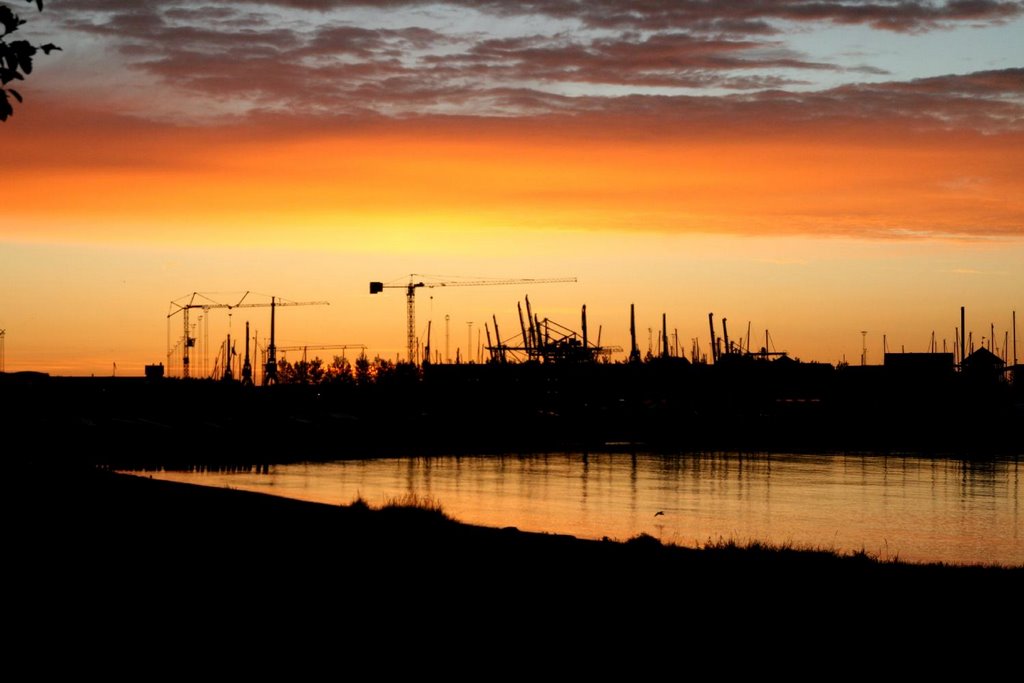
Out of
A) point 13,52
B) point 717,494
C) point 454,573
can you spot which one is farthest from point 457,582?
point 717,494

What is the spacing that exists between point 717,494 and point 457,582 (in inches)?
1797

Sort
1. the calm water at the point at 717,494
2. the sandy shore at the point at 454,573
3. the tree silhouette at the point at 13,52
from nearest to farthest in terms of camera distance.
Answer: the tree silhouette at the point at 13,52 → the sandy shore at the point at 454,573 → the calm water at the point at 717,494

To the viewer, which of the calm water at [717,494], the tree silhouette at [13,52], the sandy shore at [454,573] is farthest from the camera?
the calm water at [717,494]

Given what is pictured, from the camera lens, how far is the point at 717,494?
6044cm

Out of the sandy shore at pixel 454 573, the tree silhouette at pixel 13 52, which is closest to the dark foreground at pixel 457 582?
the sandy shore at pixel 454 573

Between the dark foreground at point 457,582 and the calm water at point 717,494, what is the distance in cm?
1194

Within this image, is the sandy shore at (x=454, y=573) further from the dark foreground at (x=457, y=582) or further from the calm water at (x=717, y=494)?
the calm water at (x=717, y=494)

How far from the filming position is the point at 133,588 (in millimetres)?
14953

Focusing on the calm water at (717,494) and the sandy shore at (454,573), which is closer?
the sandy shore at (454,573)

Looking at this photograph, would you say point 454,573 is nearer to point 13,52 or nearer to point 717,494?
point 13,52

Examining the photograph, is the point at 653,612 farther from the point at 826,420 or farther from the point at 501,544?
the point at 826,420

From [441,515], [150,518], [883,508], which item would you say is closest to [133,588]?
[150,518]

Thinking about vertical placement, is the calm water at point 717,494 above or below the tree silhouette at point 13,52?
below

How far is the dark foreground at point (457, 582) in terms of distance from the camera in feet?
45.2
